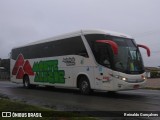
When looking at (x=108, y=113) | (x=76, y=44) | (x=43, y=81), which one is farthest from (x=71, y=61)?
(x=108, y=113)

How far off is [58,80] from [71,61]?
2.07 metres

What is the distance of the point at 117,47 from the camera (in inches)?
668

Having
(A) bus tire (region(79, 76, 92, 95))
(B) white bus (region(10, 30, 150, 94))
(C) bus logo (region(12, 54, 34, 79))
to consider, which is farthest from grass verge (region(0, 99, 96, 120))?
(C) bus logo (region(12, 54, 34, 79))

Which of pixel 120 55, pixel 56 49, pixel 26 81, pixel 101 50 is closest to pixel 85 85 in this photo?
pixel 101 50

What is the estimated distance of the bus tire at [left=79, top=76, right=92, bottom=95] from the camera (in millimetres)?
18422

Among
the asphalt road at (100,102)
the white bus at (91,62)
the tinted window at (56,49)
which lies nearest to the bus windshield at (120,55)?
the white bus at (91,62)

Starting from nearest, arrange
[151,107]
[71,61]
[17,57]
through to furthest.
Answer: [151,107] < [71,61] < [17,57]

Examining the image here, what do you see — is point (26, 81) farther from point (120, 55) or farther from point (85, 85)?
point (120, 55)

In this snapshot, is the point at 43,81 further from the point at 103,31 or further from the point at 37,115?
the point at 37,115

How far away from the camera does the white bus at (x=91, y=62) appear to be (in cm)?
1673

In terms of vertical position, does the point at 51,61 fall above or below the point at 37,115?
above

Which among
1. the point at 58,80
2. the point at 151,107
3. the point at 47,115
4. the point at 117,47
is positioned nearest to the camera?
the point at 47,115

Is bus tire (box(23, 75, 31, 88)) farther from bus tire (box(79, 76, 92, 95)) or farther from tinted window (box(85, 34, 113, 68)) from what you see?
tinted window (box(85, 34, 113, 68))

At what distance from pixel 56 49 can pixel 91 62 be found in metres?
4.00
